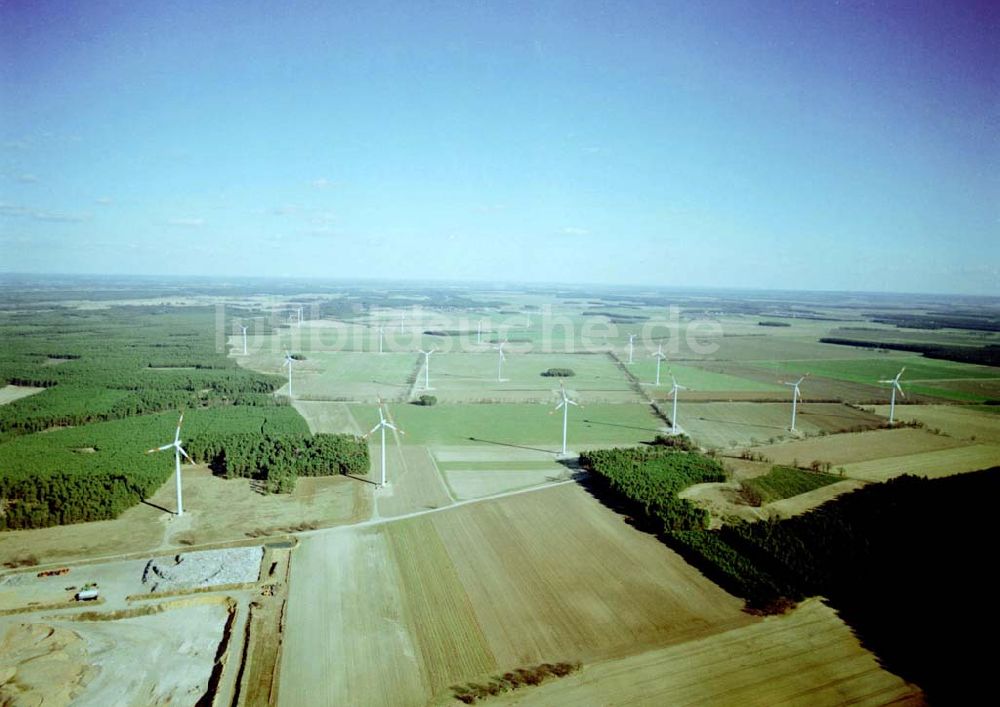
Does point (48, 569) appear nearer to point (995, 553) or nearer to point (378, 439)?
point (378, 439)

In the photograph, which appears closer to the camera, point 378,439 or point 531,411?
point 378,439

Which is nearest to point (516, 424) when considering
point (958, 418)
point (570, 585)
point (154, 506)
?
point (570, 585)

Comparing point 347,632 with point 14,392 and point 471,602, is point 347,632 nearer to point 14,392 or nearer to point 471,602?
point 471,602

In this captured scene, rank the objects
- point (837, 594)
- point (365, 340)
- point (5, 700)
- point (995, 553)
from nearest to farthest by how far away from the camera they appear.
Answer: point (5, 700) → point (837, 594) → point (995, 553) → point (365, 340)

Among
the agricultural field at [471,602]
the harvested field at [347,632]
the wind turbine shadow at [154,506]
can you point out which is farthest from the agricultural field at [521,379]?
the harvested field at [347,632]

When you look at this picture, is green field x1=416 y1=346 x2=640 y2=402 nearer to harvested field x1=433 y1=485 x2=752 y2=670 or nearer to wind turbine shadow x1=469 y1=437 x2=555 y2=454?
wind turbine shadow x1=469 y1=437 x2=555 y2=454

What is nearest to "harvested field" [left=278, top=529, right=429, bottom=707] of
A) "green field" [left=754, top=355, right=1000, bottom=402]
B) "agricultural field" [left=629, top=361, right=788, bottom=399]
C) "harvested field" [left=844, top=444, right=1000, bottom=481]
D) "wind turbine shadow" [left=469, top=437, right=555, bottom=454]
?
"wind turbine shadow" [left=469, top=437, right=555, bottom=454]

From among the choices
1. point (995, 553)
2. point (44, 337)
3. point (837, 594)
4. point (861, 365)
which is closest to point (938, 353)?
point (861, 365)

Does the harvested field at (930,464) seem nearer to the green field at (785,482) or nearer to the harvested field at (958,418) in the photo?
the green field at (785,482)
